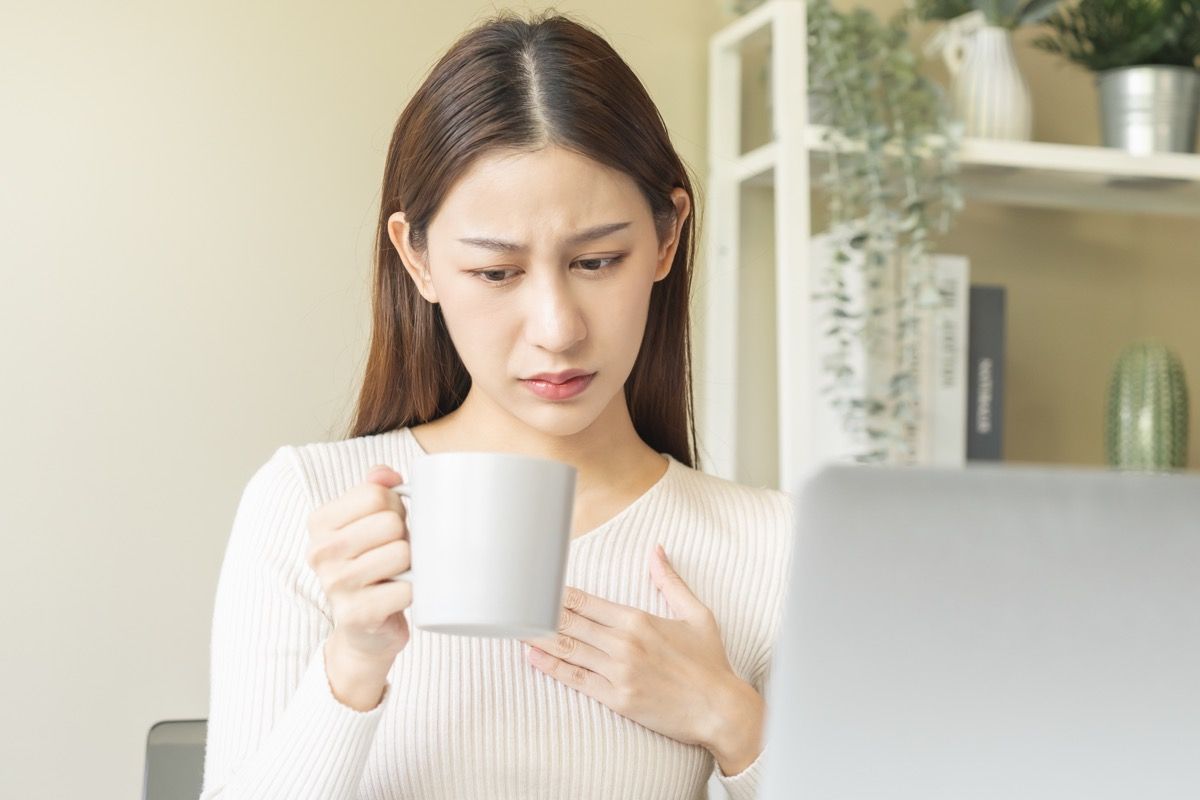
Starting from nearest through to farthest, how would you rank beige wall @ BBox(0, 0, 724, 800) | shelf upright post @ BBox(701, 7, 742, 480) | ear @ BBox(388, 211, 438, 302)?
ear @ BBox(388, 211, 438, 302) < beige wall @ BBox(0, 0, 724, 800) < shelf upright post @ BBox(701, 7, 742, 480)

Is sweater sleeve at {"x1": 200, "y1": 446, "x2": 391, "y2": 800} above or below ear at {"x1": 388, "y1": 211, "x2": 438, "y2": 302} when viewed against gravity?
below

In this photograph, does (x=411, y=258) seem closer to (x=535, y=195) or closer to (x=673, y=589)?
(x=535, y=195)

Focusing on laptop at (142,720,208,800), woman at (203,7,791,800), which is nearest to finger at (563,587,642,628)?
woman at (203,7,791,800)

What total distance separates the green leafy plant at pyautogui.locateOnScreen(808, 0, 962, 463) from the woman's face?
0.91m

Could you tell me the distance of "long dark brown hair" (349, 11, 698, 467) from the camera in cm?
102

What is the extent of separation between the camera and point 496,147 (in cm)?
101

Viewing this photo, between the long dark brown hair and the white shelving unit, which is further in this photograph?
the white shelving unit

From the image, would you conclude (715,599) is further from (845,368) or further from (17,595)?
(17,595)

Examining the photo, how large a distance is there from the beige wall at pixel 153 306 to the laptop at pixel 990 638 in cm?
152

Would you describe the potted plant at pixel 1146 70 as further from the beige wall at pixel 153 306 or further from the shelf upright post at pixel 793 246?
the beige wall at pixel 153 306

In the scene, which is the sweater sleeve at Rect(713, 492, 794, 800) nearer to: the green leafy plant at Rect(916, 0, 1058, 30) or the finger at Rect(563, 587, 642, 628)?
the finger at Rect(563, 587, 642, 628)

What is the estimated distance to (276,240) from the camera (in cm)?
188

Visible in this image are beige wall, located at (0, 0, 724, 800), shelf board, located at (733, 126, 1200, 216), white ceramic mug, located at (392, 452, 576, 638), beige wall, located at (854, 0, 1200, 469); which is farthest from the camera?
beige wall, located at (854, 0, 1200, 469)

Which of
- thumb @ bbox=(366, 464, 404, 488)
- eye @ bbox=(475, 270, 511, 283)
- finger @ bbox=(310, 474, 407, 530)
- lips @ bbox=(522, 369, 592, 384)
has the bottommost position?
finger @ bbox=(310, 474, 407, 530)
